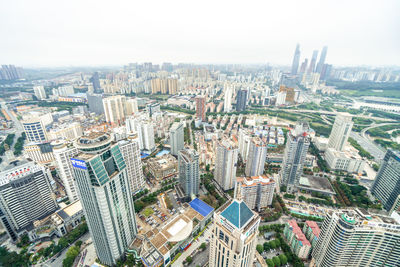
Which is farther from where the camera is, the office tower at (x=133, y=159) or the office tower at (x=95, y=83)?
the office tower at (x=95, y=83)

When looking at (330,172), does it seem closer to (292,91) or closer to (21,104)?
(292,91)

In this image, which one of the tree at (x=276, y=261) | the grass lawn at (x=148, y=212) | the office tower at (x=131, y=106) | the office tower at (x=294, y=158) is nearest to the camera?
the tree at (x=276, y=261)

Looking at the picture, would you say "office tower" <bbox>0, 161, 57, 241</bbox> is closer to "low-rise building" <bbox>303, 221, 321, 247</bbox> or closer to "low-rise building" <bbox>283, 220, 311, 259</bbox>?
"low-rise building" <bbox>283, 220, 311, 259</bbox>

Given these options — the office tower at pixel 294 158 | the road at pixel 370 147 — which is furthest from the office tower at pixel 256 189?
the road at pixel 370 147

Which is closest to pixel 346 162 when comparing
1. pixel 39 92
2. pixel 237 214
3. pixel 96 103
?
pixel 237 214

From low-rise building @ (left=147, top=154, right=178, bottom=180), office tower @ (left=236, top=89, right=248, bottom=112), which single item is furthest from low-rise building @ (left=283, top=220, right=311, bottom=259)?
office tower @ (left=236, top=89, right=248, bottom=112)

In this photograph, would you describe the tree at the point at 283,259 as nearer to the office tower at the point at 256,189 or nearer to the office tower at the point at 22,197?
the office tower at the point at 256,189
